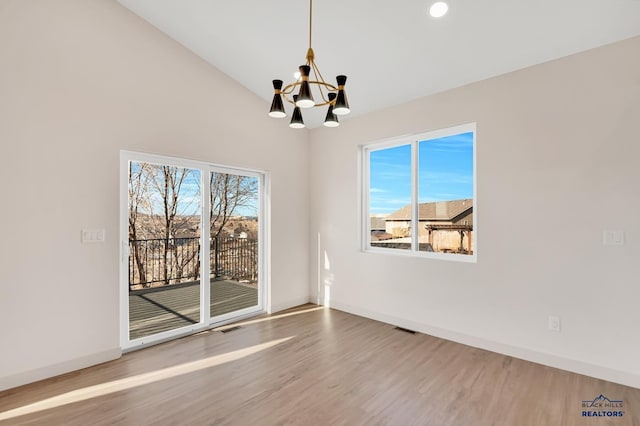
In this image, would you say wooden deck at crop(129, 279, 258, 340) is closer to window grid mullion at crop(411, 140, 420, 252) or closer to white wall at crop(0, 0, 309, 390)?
white wall at crop(0, 0, 309, 390)

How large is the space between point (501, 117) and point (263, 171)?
116 inches

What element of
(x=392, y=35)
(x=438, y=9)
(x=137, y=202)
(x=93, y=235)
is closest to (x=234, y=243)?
(x=137, y=202)

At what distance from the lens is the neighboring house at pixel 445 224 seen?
11.4 ft

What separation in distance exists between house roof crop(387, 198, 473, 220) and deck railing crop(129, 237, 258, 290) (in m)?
2.15

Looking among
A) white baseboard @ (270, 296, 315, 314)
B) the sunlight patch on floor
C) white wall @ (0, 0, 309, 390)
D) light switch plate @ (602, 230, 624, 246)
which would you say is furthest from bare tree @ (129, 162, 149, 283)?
light switch plate @ (602, 230, 624, 246)

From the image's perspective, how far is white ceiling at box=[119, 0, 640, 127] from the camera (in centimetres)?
245

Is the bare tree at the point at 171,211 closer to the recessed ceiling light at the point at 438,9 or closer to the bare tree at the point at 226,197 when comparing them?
the bare tree at the point at 226,197

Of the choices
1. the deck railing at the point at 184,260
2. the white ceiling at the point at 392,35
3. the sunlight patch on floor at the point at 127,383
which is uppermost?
the white ceiling at the point at 392,35

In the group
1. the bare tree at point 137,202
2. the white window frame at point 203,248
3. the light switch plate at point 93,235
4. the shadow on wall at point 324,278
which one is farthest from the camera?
the shadow on wall at point 324,278

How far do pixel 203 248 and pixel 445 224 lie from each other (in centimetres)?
293

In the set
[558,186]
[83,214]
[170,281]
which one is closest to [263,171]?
[170,281]

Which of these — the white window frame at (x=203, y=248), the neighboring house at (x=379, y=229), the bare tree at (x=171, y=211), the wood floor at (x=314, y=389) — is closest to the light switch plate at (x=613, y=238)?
the wood floor at (x=314, y=389)

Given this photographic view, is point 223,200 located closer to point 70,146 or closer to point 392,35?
point 70,146

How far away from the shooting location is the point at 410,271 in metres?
3.78
